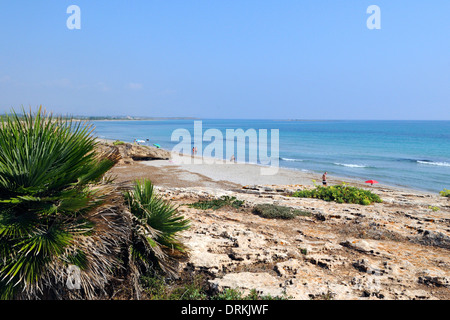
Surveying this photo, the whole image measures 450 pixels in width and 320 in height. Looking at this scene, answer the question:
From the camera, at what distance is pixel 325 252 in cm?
579

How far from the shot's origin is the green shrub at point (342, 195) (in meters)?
10.8

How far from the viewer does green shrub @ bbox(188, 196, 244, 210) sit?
9047 mm

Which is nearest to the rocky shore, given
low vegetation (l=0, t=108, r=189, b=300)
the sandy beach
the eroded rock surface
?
the eroded rock surface

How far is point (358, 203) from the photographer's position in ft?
35.1

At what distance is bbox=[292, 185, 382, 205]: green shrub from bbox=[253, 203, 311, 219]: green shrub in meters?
2.79

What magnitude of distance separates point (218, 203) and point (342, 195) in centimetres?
463

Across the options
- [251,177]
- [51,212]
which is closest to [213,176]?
[251,177]

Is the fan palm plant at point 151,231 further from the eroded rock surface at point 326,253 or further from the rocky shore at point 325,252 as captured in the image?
the eroded rock surface at point 326,253

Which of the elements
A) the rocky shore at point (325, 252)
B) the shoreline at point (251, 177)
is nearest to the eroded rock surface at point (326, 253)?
the rocky shore at point (325, 252)

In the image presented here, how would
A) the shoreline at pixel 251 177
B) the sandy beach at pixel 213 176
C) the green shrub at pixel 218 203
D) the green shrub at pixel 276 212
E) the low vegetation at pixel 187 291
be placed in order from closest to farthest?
1. the low vegetation at pixel 187 291
2. the green shrub at pixel 276 212
3. the green shrub at pixel 218 203
4. the sandy beach at pixel 213 176
5. the shoreline at pixel 251 177

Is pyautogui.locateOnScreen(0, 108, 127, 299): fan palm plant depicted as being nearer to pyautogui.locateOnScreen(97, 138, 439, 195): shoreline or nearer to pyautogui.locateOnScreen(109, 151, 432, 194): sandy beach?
pyautogui.locateOnScreen(109, 151, 432, 194): sandy beach

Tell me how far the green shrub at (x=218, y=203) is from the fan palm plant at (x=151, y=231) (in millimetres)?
4118
